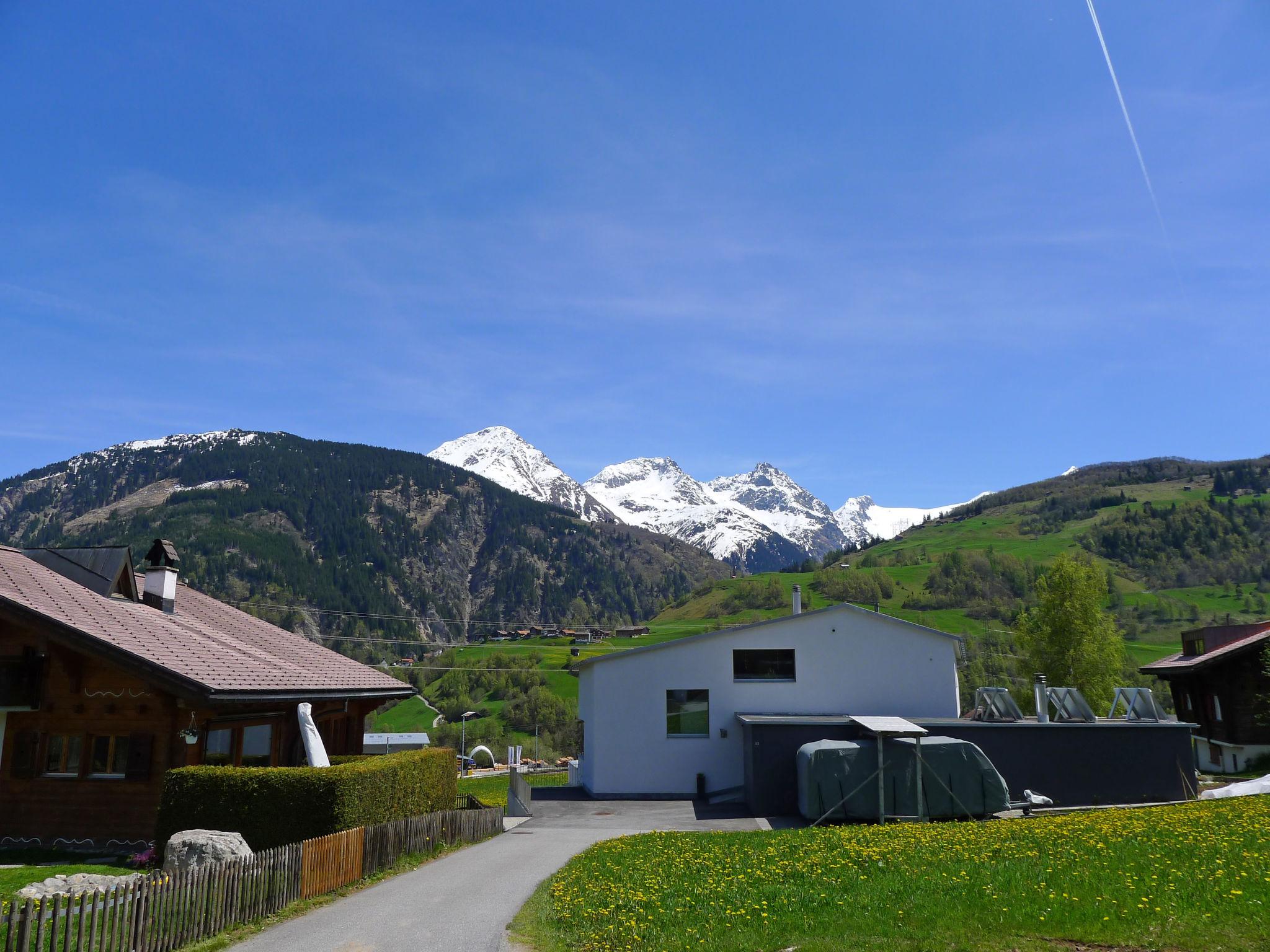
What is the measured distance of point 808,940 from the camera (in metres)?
11.1

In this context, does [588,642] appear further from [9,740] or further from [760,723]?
[9,740]

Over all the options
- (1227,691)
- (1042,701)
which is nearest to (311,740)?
(1042,701)

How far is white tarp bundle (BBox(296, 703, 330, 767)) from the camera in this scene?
20.6 m

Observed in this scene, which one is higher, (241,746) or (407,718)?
(241,746)

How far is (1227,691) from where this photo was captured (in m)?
48.0

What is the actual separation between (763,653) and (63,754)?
2855 centimetres

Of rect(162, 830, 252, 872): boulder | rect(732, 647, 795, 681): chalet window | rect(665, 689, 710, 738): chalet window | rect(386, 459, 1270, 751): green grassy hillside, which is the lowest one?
rect(162, 830, 252, 872): boulder

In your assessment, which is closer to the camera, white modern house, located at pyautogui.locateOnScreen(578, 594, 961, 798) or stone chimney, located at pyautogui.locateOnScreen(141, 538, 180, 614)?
stone chimney, located at pyautogui.locateOnScreen(141, 538, 180, 614)

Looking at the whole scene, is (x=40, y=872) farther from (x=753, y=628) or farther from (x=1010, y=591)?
(x=1010, y=591)

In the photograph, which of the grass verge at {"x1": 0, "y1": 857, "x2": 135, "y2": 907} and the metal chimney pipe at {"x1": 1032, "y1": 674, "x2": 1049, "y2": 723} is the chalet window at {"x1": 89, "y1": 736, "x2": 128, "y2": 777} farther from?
the metal chimney pipe at {"x1": 1032, "y1": 674, "x2": 1049, "y2": 723}

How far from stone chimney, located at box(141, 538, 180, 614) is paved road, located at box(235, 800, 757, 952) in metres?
11.9

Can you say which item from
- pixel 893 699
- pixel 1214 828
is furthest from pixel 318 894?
pixel 893 699

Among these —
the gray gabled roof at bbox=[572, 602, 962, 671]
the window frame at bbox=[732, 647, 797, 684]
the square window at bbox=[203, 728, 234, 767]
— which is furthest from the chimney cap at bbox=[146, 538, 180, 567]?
the window frame at bbox=[732, 647, 797, 684]

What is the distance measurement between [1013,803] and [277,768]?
86.0 ft
